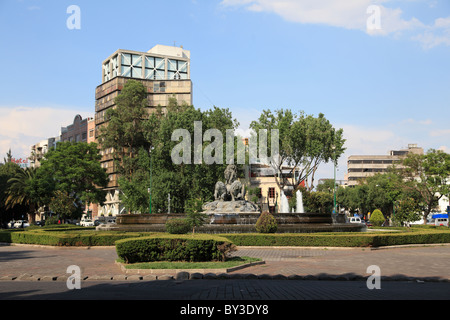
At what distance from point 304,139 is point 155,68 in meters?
53.3

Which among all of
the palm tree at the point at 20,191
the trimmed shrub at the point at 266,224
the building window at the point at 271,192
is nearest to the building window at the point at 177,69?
the building window at the point at 271,192

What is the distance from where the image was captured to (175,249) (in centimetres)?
1448

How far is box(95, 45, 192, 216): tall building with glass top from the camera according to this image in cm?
7944

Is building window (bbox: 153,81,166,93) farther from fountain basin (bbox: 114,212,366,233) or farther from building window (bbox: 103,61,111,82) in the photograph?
fountain basin (bbox: 114,212,366,233)

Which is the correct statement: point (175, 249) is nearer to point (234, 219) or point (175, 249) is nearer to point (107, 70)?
point (234, 219)

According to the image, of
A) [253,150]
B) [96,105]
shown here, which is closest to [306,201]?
[253,150]

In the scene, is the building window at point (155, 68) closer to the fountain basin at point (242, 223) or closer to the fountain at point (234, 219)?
the fountain at point (234, 219)

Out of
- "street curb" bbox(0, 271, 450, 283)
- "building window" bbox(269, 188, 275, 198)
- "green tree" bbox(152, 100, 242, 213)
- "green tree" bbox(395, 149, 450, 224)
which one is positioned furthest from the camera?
"building window" bbox(269, 188, 275, 198)

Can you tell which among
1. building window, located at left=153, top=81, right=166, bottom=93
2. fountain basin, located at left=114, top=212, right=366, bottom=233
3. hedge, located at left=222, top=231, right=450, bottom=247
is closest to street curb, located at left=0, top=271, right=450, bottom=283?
hedge, located at left=222, top=231, right=450, bottom=247

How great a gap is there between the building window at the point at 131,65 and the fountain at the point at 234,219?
65484 millimetres

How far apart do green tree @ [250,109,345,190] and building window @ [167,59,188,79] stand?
4780cm

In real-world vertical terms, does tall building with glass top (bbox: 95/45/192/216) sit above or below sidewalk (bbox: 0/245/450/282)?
above

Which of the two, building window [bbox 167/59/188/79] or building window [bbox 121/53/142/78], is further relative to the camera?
building window [bbox 167/59/188/79]

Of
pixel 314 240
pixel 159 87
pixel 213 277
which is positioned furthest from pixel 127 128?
pixel 213 277
